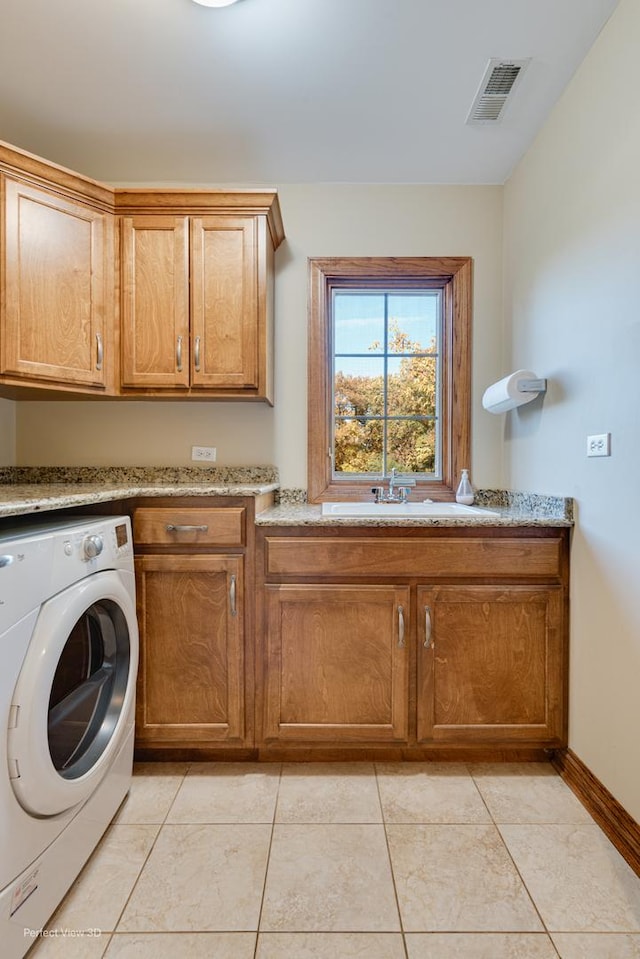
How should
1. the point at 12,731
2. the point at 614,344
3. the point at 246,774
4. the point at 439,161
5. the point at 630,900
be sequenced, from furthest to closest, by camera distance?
the point at 439,161, the point at 246,774, the point at 614,344, the point at 630,900, the point at 12,731

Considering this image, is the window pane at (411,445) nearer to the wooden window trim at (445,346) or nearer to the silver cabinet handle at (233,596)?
the wooden window trim at (445,346)

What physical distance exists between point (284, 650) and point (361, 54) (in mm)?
2068

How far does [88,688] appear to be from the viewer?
1.43 m

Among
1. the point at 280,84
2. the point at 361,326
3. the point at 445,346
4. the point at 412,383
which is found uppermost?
the point at 280,84

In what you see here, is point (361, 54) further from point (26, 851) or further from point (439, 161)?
point (26, 851)

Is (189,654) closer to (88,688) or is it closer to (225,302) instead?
(88,688)

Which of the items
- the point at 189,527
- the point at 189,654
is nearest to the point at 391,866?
the point at 189,654

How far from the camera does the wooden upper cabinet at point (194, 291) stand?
6.73 feet

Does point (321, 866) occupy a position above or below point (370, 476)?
below

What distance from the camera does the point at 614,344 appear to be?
1521mm

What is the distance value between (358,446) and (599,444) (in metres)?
1.16

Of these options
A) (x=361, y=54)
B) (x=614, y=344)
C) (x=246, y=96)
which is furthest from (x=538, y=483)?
→ (x=246, y=96)

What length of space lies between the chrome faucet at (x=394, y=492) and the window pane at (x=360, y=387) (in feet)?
1.30

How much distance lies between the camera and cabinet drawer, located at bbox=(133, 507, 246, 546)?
5.91 feet
